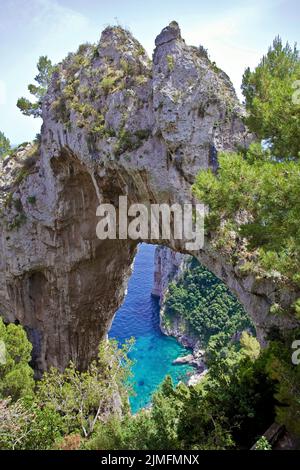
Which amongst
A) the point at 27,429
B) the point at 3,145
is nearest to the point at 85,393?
the point at 27,429

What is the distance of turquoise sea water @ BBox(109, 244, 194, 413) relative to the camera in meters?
37.0

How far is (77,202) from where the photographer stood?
68.6ft

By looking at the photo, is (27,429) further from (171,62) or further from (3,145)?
(3,145)

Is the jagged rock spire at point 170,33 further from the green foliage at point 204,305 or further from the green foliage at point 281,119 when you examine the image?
the green foliage at point 204,305

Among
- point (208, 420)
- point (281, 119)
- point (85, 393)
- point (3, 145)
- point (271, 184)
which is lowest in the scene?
point (85, 393)

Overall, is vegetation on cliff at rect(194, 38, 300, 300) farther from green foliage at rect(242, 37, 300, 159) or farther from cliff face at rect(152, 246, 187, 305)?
cliff face at rect(152, 246, 187, 305)

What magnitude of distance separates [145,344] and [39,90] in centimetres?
3130

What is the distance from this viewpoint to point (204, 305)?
47250mm

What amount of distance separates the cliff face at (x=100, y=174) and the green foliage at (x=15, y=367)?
19.4ft

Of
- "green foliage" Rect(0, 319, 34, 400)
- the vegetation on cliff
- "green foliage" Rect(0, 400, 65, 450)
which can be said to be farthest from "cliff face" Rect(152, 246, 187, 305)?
the vegetation on cliff

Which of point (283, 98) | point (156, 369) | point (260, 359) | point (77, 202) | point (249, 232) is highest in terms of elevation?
point (283, 98)
